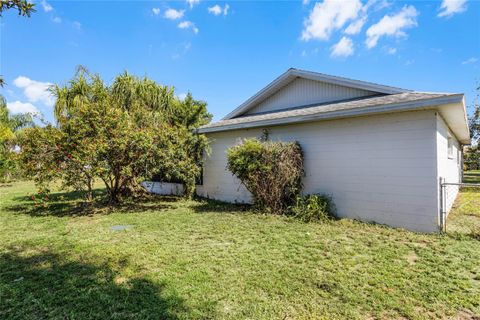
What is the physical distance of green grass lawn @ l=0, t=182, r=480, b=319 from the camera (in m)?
2.78

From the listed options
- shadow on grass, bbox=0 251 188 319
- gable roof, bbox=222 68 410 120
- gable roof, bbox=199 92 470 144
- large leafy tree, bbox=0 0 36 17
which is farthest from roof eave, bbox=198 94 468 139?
large leafy tree, bbox=0 0 36 17

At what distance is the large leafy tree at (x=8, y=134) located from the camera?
15.4m

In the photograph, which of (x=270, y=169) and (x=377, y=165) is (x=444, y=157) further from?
(x=270, y=169)

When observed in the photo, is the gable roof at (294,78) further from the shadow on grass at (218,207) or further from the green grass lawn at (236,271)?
the shadow on grass at (218,207)

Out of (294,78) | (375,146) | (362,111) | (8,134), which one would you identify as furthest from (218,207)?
(8,134)

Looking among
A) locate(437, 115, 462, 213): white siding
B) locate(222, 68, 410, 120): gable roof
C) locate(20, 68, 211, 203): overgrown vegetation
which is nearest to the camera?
locate(437, 115, 462, 213): white siding

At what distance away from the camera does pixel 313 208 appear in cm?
662

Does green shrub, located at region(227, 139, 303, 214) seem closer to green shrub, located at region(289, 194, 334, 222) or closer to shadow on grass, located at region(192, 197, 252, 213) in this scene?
green shrub, located at region(289, 194, 334, 222)

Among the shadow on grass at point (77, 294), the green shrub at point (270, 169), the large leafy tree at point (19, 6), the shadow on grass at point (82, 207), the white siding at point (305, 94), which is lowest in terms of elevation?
the shadow on grass at point (77, 294)

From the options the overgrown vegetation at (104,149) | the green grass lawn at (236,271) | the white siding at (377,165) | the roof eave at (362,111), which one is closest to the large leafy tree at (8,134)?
the overgrown vegetation at (104,149)

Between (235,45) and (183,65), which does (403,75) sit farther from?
(183,65)

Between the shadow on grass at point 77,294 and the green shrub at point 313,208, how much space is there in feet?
14.3

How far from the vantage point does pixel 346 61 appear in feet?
35.3

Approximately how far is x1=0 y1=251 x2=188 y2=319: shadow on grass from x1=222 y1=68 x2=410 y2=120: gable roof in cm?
774
